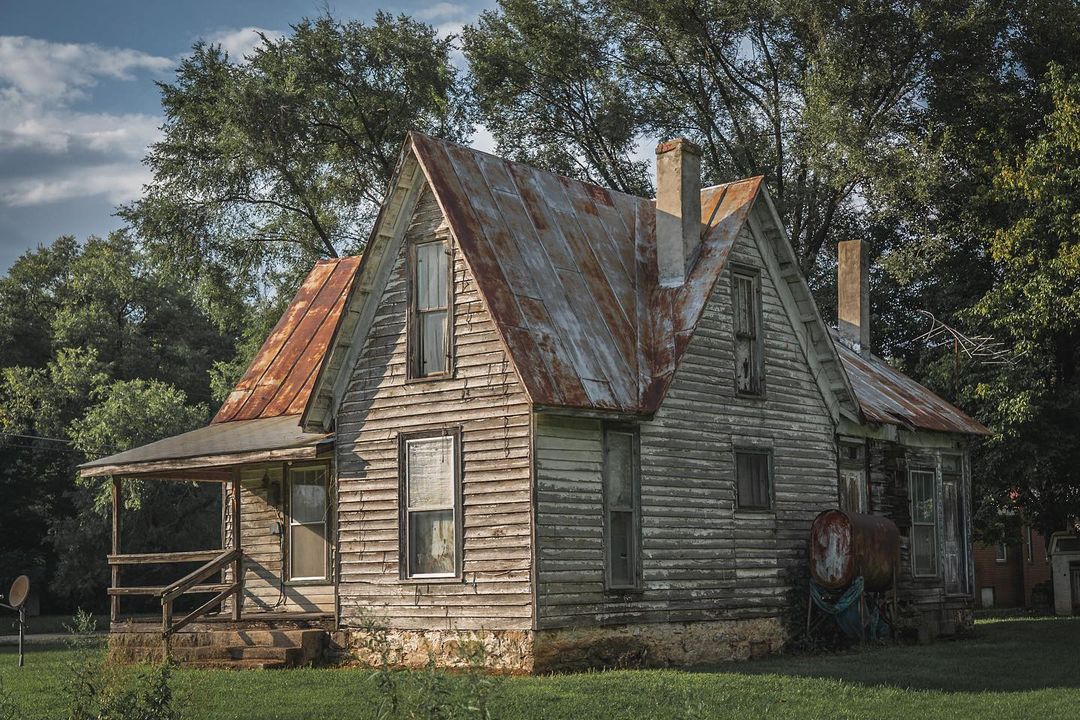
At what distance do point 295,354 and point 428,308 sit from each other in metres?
6.08

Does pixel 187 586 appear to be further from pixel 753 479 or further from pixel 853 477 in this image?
pixel 853 477

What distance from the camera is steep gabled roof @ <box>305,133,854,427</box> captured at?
1906 cm

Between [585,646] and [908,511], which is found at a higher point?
[908,511]

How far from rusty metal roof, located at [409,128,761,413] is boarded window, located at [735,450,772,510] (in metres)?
2.64

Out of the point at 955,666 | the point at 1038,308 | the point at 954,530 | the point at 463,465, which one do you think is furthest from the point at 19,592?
the point at 1038,308

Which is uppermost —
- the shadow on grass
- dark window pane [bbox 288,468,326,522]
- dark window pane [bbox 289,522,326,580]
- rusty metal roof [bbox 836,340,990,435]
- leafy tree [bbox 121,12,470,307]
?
leafy tree [bbox 121,12,470,307]

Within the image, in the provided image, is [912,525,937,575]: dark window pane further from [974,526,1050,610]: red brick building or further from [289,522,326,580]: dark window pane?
[974,526,1050,610]: red brick building

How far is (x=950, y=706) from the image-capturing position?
49.0ft

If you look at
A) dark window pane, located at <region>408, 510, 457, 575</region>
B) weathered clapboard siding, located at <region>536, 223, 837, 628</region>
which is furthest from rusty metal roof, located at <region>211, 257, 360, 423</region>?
weathered clapboard siding, located at <region>536, 223, 837, 628</region>

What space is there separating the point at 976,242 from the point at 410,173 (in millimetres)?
20336

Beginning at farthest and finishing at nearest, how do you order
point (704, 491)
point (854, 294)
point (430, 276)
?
1. point (854, 294)
2. point (704, 491)
3. point (430, 276)

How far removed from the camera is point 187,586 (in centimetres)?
2141

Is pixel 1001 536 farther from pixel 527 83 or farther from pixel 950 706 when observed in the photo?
pixel 950 706

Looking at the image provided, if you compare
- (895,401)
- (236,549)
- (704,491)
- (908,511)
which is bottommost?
(236,549)
